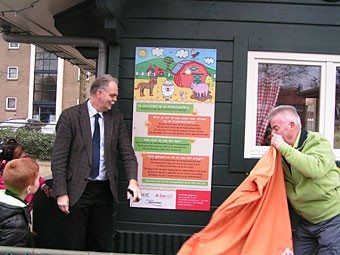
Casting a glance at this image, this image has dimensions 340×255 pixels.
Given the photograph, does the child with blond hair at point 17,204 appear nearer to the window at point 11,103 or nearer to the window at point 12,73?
the window at point 11,103

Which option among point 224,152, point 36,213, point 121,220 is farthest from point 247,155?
point 36,213

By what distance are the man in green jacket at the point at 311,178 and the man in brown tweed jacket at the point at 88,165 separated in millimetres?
1081

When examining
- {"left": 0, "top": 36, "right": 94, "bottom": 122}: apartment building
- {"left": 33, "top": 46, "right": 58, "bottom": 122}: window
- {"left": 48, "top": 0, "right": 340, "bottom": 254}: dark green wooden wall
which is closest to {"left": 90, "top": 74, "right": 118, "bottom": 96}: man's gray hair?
{"left": 48, "top": 0, "right": 340, "bottom": 254}: dark green wooden wall

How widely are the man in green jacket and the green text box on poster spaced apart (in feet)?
3.54

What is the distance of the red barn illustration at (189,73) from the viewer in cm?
354

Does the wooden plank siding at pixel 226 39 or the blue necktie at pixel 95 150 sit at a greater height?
the wooden plank siding at pixel 226 39

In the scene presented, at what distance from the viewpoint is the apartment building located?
3778 centimetres

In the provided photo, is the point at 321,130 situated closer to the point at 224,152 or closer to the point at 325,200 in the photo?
the point at 224,152

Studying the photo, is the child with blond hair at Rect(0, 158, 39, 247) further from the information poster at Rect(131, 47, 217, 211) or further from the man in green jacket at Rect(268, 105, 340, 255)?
the man in green jacket at Rect(268, 105, 340, 255)

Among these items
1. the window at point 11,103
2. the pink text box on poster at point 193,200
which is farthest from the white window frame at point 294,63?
the window at point 11,103

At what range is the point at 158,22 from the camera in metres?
3.58

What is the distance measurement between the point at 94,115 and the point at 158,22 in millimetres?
1173

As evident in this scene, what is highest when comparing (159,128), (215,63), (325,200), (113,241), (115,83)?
(215,63)

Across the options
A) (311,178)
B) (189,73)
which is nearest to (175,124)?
(189,73)
